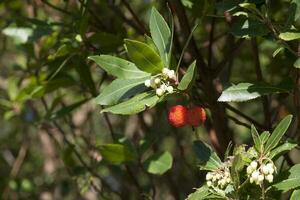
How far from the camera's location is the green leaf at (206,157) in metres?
1.42

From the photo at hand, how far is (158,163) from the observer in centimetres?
183

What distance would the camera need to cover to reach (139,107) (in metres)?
1.34

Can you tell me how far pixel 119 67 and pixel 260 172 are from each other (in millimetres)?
417

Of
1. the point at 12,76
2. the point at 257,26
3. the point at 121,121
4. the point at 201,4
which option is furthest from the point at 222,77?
the point at 121,121

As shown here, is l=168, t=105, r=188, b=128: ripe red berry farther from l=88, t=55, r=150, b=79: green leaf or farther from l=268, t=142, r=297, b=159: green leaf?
l=268, t=142, r=297, b=159: green leaf

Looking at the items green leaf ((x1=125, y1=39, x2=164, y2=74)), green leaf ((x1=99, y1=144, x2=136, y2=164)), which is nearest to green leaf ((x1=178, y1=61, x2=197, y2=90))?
green leaf ((x1=125, y1=39, x2=164, y2=74))

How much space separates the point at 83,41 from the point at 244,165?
0.64 metres

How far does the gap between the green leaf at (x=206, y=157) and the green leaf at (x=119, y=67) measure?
0.23 meters

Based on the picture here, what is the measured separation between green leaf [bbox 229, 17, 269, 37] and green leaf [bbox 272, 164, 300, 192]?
311mm

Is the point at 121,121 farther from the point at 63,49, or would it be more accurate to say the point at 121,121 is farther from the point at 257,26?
the point at 257,26

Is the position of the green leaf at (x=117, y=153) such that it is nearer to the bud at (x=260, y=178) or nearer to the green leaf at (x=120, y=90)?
the green leaf at (x=120, y=90)

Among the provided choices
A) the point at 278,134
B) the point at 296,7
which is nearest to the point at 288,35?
the point at 296,7

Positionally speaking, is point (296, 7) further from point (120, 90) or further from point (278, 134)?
point (120, 90)

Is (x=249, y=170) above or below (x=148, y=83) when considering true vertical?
below
